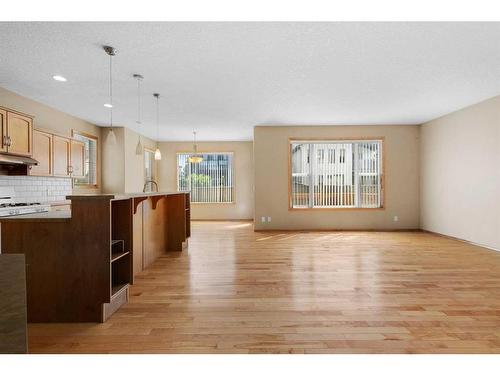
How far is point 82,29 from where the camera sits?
2736 mm

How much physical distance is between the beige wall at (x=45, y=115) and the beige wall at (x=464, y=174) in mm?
7915

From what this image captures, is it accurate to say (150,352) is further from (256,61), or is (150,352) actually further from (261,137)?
(261,137)

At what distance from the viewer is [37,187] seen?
5.03 metres

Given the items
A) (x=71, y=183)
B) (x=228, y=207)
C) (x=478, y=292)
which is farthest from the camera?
(x=228, y=207)

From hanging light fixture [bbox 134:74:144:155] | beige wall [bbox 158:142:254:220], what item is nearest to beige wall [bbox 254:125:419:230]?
beige wall [bbox 158:142:254:220]

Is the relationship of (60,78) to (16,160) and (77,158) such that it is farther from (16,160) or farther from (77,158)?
(77,158)

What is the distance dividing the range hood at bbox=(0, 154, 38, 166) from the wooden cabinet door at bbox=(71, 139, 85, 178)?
1050mm

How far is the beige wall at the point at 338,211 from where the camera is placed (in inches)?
282

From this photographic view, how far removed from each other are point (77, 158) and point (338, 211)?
6112mm

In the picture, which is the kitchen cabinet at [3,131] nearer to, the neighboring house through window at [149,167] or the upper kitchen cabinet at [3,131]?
the upper kitchen cabinet at [3,131]

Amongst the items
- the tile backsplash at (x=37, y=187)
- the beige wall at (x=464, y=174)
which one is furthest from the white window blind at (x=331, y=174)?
the tile backsplash at (x=37, y=187)

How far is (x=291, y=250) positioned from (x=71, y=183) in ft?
15.7

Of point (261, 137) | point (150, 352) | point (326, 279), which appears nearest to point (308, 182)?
point (261, 137)

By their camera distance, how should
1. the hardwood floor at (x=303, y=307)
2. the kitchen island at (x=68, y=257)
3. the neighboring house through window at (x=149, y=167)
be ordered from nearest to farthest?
the hardwood floor at (x=303, y=307) → the kitchen island at (x=68, y=257) → the neighboring house through window at (x=149, y=167)
